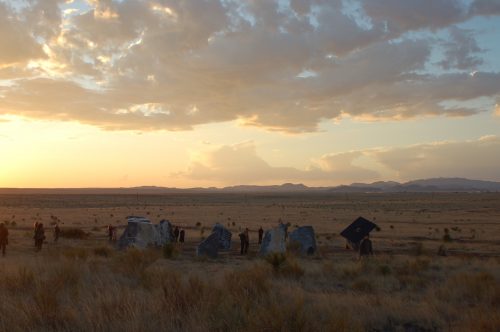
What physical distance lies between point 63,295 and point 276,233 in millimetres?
15556

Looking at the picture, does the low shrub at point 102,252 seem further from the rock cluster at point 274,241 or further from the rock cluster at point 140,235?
the rock cluster at point 274,241

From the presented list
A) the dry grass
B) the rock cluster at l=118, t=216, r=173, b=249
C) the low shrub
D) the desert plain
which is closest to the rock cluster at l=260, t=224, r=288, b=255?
the desert plain

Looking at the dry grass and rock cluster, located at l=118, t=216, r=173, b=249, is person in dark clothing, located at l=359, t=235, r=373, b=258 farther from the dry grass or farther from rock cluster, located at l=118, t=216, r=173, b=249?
rock cluster, located at l=118, t=216, r=173, b=249

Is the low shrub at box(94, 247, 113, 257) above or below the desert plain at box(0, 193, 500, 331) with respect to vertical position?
below

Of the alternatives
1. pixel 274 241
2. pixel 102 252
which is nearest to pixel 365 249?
pixel 274 241

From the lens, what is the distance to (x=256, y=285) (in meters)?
12.6

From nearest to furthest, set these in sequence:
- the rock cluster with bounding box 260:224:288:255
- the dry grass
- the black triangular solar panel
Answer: the dry grass → the rock cluster with bounding box 260:224:288:255 → the black triangular solar panel

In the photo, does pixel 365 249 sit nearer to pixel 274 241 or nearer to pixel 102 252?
pixel 274 241

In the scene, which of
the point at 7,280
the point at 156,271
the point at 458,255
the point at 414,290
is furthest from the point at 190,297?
the point at 458,255

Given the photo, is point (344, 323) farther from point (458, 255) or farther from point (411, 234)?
point (411, 234)

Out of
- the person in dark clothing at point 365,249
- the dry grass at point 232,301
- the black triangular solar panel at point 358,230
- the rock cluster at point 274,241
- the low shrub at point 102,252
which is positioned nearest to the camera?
the dry grass at point 232,301

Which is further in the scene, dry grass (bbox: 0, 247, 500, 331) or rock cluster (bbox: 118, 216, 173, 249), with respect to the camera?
rock cluster (bbox: 118, 216, 173, 249)

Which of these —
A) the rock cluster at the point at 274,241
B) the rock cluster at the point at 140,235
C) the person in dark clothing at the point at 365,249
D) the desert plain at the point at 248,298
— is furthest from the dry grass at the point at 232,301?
the rock cluster at the point at 140,235

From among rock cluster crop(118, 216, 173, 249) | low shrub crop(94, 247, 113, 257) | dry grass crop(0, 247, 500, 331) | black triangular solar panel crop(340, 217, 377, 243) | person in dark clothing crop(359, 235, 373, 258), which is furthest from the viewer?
black triangular solar panel crop(340, 217, 377, 243)
